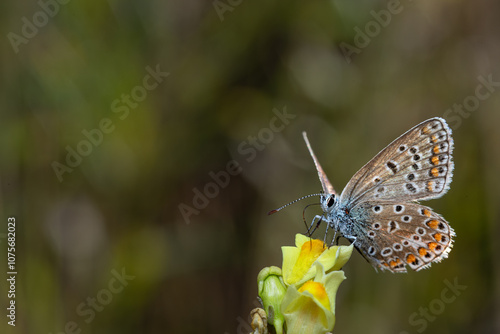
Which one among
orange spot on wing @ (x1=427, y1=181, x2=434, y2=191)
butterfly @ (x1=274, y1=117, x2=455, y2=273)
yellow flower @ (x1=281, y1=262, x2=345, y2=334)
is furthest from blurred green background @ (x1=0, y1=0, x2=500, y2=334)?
yellow flower @ (x1=281, y1=262, x2=345, y2=334)

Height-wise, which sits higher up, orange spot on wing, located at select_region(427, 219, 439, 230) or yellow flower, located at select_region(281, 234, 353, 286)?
yellow flower, located at select_region(281, 234, 353, 286)

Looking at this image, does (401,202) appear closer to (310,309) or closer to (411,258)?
(411,258)

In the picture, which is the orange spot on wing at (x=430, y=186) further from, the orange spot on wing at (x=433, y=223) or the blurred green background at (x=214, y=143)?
the blurred green background at (x=214, y=143)

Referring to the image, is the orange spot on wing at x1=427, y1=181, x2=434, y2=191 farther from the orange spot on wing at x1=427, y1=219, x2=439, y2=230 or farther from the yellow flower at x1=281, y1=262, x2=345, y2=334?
the yellow flower at x1=281, y1=262, x2=345, y2=334

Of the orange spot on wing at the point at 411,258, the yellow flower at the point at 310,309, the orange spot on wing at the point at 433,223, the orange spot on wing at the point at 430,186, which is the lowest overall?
the orange spot on wing at the point at 411,258

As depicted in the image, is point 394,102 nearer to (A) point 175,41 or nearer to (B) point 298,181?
(B) point 298,181

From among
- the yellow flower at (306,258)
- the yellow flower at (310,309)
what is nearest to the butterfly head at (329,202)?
the yellow flower at (306,258)

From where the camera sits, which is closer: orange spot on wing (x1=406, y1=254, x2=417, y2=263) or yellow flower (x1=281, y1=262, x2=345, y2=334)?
yellow flower (x1=281, y1=262, x2=345, y2=334)
